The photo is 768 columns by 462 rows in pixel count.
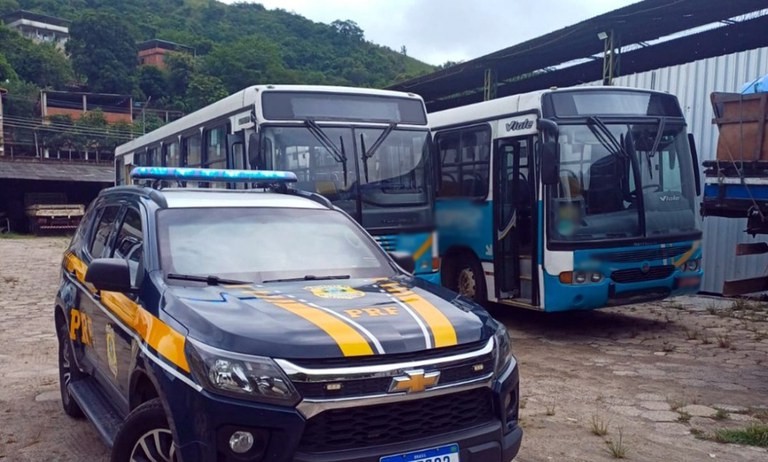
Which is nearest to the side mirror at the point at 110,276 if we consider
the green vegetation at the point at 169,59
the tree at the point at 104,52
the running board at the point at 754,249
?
the running board at the point at 754,249

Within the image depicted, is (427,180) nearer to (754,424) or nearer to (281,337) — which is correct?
(754,424)

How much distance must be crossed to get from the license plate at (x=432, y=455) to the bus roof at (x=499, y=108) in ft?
20.5

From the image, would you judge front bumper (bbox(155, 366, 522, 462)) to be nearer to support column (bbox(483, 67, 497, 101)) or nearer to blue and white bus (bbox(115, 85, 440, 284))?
blue and white bus (bbox(115, 85, 440, 284))

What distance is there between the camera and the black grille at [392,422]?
312cm

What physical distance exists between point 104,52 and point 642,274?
78.1m

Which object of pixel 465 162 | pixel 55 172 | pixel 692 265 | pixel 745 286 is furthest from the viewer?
pixel 55 172

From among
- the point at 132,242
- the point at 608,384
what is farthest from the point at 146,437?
the point at 608,384

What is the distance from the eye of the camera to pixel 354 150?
8961 millimetres

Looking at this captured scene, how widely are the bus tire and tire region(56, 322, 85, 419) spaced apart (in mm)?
5628

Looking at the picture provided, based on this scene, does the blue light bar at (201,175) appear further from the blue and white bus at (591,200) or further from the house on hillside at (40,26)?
the house on hillside at (40,26)

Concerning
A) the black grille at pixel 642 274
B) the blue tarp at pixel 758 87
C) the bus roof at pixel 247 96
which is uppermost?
the bus roof at pixel 247 96

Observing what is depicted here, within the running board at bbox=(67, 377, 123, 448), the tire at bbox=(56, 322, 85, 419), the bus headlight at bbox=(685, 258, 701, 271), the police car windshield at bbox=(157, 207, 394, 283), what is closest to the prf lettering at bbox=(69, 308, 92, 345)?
the tire at bbox=(56, 322, 85, 419)

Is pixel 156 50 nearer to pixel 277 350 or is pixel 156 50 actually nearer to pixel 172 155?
pixel 172 155

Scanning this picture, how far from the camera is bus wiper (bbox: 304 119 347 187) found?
8797 millimetres
